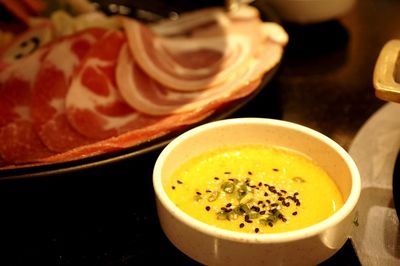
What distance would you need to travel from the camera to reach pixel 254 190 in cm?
102

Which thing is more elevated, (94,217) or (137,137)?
(137,137)

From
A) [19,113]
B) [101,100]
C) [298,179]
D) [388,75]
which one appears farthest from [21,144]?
[388,75]

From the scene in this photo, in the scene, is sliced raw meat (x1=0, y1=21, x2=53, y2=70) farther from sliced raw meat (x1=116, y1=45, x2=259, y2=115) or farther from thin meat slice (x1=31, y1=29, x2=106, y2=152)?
sliced raw meat (x1=116, y1=45, x2=259, y2=115)

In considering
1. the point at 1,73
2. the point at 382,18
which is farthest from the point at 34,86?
the point at 382,18

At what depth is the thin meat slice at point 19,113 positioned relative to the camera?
1.28 metres

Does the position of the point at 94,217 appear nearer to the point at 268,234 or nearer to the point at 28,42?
the point at 268,234

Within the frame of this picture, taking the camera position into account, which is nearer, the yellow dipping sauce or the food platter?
the yellow dipping sauce

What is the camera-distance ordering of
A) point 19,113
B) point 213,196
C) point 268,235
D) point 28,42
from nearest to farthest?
1. point 268,235
2. point 213,196
3. point 19,113
4. point 28,42

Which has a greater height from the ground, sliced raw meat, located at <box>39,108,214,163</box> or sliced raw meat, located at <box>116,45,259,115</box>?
sliced raw meat, located at <box>39,108,214,163</box>

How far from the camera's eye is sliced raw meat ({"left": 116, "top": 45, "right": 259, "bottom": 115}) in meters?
1.38

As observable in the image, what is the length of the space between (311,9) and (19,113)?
3.62ft

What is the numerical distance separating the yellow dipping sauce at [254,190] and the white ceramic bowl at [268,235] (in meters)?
0.03

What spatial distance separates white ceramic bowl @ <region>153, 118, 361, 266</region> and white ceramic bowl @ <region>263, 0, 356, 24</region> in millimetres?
935

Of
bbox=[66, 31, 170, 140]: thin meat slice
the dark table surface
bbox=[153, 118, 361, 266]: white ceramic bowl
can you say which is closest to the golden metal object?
bbox=[153, 118, 361, 266]: white ceramic bowl
